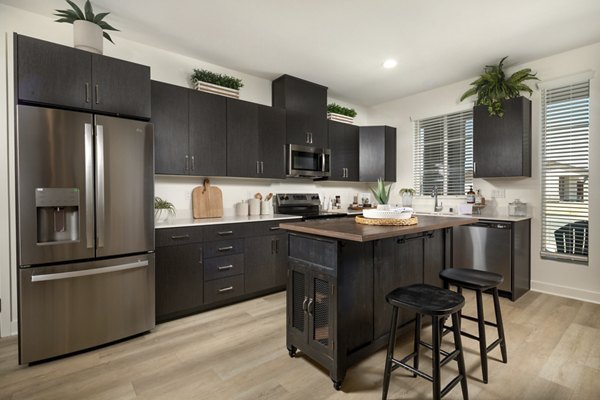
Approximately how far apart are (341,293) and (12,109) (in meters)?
3.15

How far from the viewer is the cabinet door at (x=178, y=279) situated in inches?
109

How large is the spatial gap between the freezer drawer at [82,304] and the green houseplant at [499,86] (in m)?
4.30

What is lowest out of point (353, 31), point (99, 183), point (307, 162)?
point (99, 183)

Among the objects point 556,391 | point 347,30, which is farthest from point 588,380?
point 347,30

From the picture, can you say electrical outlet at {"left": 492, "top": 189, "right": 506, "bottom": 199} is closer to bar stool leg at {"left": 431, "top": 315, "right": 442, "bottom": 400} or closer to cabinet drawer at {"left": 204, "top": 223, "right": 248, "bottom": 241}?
bar stool leg at {"left": 431, "top": 315, "right": 442, "bottom": 400}

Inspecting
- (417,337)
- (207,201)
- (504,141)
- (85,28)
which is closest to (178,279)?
(207,201)

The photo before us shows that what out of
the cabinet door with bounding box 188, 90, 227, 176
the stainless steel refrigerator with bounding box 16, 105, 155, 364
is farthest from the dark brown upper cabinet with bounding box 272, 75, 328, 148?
the stainless steel refrigerator with bounding box 16, 105, 155, 364

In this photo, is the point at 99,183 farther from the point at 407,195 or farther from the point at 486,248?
the point at 407,195

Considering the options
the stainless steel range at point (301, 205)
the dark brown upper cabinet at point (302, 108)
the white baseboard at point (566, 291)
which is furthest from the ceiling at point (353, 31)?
the white baseboard at point (566, 291)

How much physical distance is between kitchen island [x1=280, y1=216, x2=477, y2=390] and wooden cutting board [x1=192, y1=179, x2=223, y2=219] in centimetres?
181

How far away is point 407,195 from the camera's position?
16.4 ft

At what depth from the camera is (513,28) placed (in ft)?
9.62

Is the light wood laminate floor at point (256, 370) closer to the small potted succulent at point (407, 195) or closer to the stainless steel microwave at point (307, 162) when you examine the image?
the stainless steel microwave at point (307, 162)

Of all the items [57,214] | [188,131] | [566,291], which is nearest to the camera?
[57,214]
